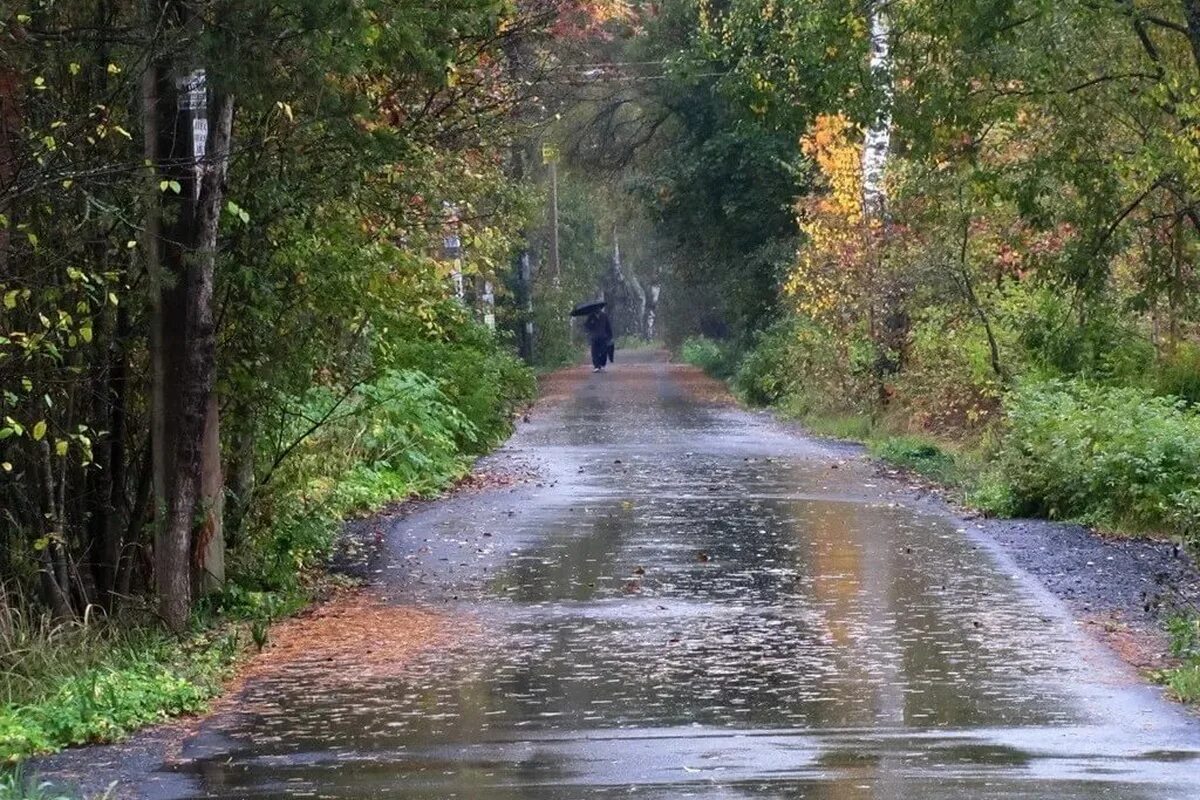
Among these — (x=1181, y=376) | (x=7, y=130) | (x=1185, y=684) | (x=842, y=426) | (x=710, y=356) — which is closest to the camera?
(x=1185, y=684)

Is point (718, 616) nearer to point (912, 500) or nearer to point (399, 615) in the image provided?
point (399, 615)

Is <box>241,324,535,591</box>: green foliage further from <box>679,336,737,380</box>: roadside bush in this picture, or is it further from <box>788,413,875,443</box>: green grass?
<box>679,336,737,380</box>: roadside bush

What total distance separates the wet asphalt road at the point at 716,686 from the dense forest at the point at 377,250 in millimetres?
1339

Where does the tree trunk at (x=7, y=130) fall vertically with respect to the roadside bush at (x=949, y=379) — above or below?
above

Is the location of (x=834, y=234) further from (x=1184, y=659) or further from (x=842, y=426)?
(x=1184, y=659)

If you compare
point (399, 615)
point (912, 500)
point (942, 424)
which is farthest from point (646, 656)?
point (942, 424)

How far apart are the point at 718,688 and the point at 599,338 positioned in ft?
192

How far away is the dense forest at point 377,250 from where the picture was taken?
11.2 meters

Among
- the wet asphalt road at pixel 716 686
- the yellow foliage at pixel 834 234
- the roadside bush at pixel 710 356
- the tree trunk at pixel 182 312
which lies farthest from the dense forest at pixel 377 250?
the roadside bush at pixel 710 356

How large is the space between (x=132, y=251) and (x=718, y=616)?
4.59 m

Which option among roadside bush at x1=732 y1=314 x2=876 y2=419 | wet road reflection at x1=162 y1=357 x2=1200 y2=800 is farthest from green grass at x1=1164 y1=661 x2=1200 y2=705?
roadside bush at x1=732 y1=314 x2=876 y2=419

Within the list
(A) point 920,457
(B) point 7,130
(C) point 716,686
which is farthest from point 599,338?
(C) point 716,686

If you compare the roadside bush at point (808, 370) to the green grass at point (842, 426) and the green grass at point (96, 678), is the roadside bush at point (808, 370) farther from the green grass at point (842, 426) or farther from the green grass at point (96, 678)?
the green grass at point (96, 678)

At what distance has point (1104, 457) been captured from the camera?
17.4 meters
